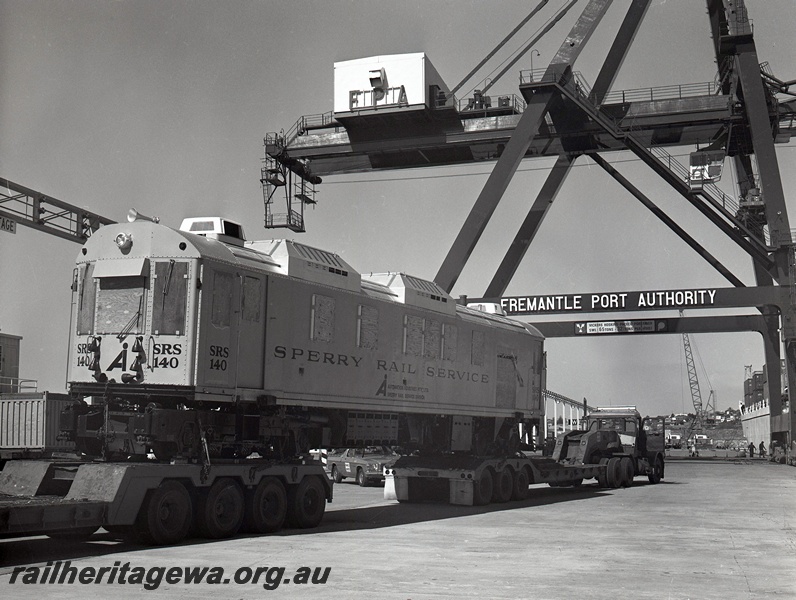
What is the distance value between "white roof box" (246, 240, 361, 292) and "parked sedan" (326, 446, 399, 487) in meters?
14.0

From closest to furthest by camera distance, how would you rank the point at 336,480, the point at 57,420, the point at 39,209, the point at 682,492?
the point at 57,420 < the point at 682,492 < the point at 39,209 < the point at 336,480

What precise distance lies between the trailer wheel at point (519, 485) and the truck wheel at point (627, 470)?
719 cm

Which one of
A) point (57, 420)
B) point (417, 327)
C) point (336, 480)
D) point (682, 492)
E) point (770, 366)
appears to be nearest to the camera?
point (57, 420)

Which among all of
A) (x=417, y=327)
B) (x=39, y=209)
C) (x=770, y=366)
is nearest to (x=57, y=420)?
(x=417, y=327)

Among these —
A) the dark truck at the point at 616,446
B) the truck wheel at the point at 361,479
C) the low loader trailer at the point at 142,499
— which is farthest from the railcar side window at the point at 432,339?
the truck wheel at the point at 361,479

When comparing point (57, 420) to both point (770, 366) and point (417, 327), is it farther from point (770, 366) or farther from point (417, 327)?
point (770, 366)

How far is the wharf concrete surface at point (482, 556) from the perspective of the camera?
9.88 m

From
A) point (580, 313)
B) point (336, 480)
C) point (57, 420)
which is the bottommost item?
point (336, 480)

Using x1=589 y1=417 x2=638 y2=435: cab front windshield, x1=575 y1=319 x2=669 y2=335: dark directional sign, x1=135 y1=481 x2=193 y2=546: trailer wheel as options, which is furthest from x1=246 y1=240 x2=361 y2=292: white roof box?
x1=575 y1=319 x2=669 y2=335: dark directional sign

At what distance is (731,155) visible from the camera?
42.5 metres

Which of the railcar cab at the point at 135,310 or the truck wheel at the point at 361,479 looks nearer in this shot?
the railcar cab at the point at 135,310

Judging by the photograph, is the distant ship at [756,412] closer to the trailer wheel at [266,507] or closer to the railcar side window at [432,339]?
the railcar side window at [432,339]

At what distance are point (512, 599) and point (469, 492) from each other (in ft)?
41.9

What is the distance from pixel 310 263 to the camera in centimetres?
1677
